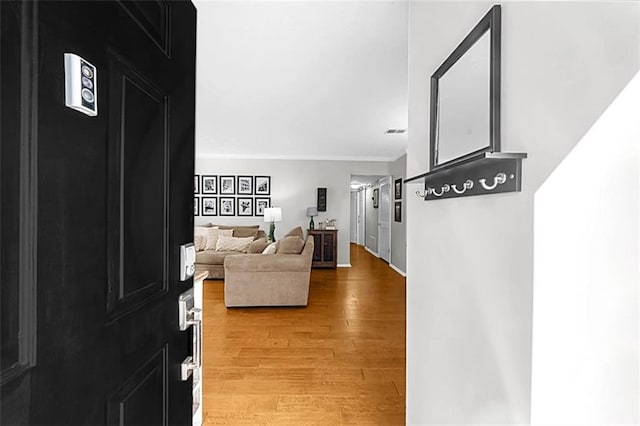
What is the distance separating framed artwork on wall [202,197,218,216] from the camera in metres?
8.27

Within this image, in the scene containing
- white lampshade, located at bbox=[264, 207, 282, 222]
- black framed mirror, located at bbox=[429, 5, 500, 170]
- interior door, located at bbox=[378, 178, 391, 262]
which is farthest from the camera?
interior door, located at bbox=[378, 178, 391, 262]

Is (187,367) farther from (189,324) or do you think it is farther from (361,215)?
(361,215)

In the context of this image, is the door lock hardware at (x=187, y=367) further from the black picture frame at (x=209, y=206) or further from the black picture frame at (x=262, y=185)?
the black picture frame at (x=209, y=206)

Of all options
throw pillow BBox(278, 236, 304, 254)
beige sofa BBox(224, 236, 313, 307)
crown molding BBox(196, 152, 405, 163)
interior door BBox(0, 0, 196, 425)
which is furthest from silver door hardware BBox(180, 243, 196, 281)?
crown molding BBox(196, 152, 405, 163)

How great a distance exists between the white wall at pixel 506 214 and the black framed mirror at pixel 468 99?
4 cm

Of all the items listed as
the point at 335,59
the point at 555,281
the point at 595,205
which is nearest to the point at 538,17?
the point at 595,205

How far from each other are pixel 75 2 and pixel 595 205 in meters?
1.03

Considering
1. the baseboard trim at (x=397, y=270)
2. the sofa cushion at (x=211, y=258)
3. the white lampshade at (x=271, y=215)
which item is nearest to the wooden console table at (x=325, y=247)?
the white lampshade at (x=271, y=215)

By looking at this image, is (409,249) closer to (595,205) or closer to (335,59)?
(595,205)

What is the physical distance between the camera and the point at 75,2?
609 mm

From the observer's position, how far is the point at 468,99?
4.27ft

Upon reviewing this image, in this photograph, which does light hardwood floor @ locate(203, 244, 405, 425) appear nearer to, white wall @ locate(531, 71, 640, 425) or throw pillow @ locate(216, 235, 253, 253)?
white wall @ locate(531, 71, 640, 425)

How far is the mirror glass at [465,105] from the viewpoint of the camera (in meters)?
1.18

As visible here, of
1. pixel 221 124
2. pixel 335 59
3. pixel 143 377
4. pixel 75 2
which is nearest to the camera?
pixel 75 2
